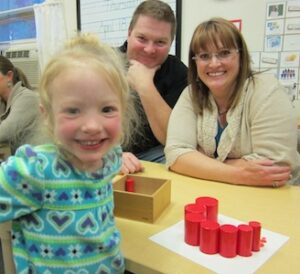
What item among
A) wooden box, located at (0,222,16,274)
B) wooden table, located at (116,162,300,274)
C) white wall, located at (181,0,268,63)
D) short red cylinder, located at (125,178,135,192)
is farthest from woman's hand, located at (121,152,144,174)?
white wall, located at (181,0,268,63)

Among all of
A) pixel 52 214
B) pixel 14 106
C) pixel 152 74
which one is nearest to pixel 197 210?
pixel 52 214

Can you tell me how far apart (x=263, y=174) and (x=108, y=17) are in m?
2.60

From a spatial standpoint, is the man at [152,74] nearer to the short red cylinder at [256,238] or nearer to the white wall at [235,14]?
the white wall at [235,14]

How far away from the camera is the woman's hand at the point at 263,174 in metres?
1.24

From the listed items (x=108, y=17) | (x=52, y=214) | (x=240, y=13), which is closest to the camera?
(x=52, y=214)

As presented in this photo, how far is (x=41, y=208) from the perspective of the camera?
74cm

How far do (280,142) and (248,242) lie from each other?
619mm

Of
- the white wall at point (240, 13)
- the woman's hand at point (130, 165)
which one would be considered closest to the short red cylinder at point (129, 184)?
the woman's hand at point (130, 165)

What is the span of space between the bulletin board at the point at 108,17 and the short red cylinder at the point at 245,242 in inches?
98.9

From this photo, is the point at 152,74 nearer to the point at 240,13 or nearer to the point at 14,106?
the point at 240,13

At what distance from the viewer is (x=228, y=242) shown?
0.83 m

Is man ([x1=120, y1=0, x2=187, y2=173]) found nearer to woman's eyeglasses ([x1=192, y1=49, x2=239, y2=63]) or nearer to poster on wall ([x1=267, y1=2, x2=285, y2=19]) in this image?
woman's eyeglasses ([x1=192, y1=49, x2=239, y2=63])

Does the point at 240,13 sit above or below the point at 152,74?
above

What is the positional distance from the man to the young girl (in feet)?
2.89
